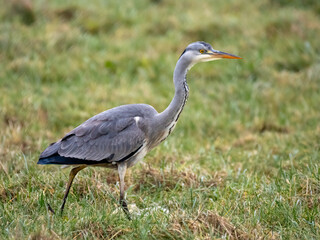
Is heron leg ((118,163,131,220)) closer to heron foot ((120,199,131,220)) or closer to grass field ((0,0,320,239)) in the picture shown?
heron foot ((120,199,131,220))

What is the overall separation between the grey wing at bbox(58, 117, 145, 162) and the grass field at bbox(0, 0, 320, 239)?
1.21ft

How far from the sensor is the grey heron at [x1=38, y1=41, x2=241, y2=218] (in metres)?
4.96

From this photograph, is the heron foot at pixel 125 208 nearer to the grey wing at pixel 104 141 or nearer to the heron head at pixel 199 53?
the grey wing at pixel 104 141

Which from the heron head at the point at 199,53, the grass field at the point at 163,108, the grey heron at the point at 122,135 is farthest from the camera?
the heron head at the point at 199,53

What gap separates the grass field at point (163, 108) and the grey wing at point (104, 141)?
369 millimetres

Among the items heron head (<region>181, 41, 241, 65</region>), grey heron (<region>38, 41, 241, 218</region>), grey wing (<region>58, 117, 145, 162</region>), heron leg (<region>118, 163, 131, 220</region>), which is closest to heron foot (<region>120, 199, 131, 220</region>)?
heron leg (<region>118, 163, 131, 220</region>)

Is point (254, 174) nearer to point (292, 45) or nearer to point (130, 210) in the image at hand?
point (130, 210)

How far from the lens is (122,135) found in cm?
503

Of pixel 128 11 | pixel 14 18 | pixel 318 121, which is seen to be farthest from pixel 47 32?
pixel 318 121

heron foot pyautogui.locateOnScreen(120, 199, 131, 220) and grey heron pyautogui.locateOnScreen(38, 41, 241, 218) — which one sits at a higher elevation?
grey heron pyautogui.locateOnScreen(38, 41, 241, 218)

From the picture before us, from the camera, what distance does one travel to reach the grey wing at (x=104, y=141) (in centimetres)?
496

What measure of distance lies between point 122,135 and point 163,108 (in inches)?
128

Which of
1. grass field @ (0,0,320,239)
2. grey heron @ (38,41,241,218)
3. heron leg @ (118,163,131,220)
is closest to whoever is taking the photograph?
grass field @ (0,0,320,239)

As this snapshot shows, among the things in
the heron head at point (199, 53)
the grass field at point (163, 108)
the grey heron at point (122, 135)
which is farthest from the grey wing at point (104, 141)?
the heron head at point (199, 53)
